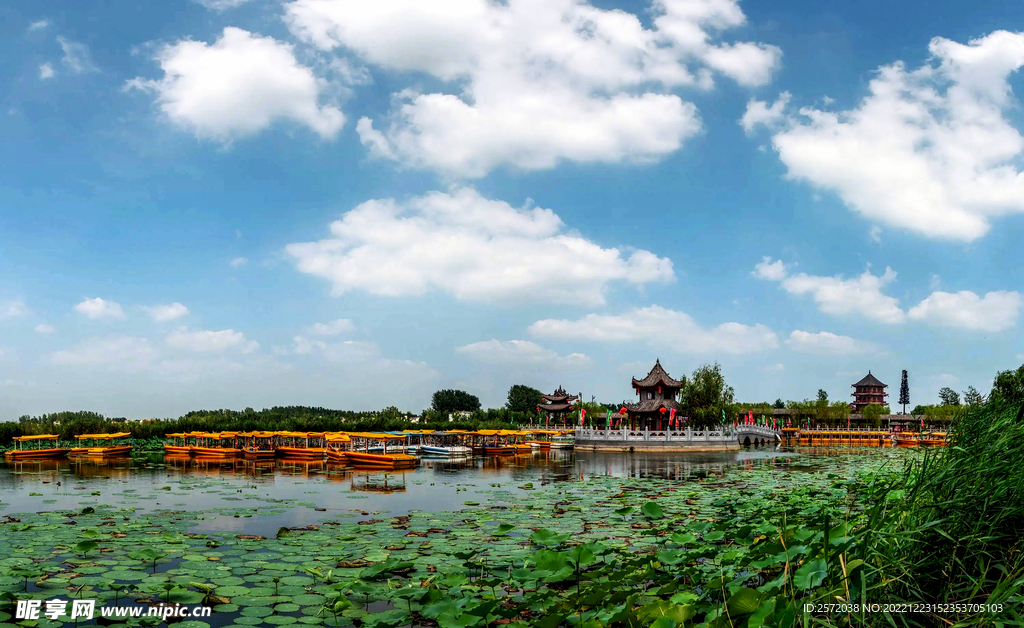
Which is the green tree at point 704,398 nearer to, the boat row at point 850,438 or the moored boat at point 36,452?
the boat row at point 850,438

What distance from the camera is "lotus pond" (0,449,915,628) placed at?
17.6ft

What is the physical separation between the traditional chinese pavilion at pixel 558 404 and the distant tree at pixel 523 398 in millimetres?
28692

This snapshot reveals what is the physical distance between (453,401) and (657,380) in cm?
5494

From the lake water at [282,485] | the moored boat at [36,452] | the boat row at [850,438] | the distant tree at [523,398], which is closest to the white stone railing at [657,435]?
the lake water at [282,485]

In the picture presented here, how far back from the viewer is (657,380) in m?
45.8

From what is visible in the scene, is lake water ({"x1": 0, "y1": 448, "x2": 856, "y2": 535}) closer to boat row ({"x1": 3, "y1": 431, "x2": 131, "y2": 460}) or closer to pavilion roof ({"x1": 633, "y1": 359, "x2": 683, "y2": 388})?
boat row ({"x1": 3, "y1": 431, "x2": 131, "y2": 460})

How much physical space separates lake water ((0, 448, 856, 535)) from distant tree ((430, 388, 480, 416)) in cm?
A: 6259

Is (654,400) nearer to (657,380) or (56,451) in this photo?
(657,380)

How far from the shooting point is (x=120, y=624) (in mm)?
5898

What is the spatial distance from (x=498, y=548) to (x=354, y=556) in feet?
6.35

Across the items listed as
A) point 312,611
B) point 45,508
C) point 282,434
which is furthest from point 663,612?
point 282,434

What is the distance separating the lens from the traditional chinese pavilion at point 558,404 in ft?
201

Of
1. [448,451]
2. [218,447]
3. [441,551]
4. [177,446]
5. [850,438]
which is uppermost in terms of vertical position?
[441,551]

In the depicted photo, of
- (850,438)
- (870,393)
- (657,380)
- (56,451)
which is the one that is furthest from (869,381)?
(56,451)
